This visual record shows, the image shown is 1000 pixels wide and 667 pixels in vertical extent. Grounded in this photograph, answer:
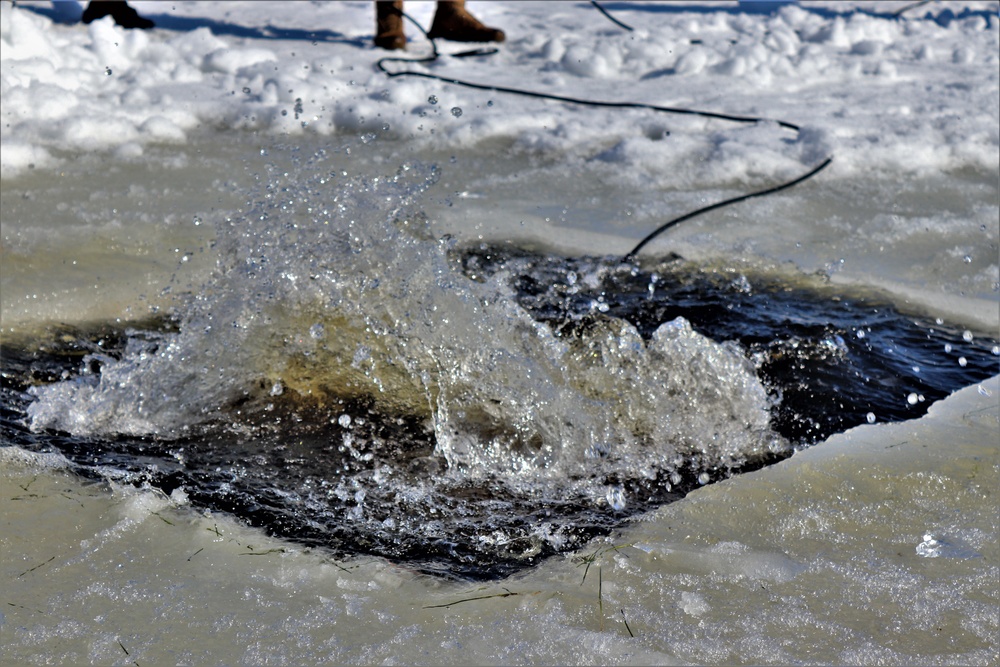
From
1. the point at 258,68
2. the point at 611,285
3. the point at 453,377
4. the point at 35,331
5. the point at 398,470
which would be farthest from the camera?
the point at 258,68

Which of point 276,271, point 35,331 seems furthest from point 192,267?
point 276,271

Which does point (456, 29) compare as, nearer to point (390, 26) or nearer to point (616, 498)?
point (390, 26)

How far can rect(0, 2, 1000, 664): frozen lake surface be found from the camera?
1.69 m

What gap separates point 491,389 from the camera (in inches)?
97.5

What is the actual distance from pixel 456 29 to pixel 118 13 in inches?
88.0

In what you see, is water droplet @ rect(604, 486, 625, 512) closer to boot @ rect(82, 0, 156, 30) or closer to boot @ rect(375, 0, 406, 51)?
boot @ rect(375, 0, 406, 51)

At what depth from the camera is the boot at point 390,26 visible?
629 cm

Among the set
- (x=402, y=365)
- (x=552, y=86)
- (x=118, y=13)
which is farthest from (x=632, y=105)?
(x=118, y=13)

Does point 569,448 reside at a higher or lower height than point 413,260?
lower

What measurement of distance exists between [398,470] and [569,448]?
16.2 inches

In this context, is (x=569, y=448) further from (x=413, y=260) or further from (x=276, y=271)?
(x=276, y=271)

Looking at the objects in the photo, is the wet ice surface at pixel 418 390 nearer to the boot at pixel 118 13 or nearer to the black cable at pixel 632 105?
the black cable at pixel 632 105

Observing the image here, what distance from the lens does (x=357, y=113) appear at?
488cm

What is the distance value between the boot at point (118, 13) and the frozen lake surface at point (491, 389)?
1.82 meters
